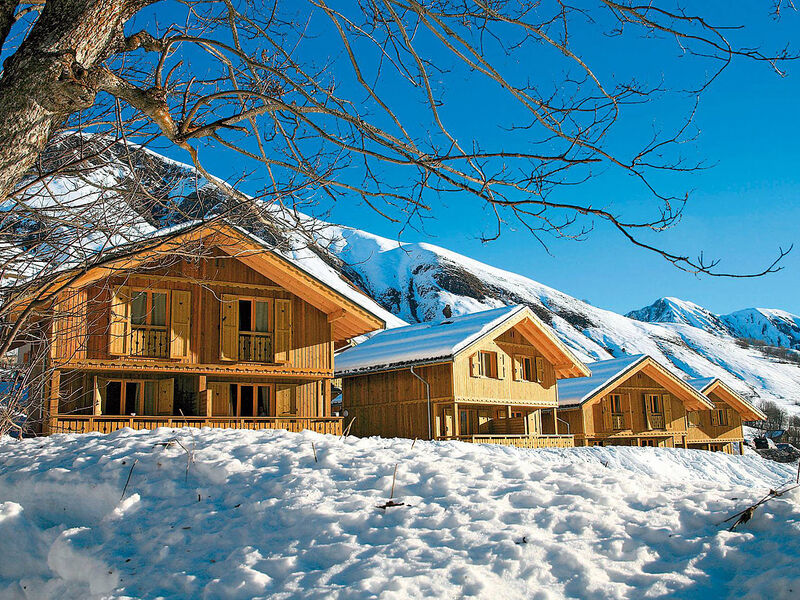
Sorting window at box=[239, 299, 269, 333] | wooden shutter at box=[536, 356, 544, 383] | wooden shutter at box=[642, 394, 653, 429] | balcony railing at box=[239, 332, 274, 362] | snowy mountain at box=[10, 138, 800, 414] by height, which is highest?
snowy mountain at box=[10, 138, 800, 414]

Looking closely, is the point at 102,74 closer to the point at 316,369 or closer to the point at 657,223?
the point at 657,223

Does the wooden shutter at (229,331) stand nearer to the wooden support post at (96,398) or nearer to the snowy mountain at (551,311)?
the wooden support post at (96,398)

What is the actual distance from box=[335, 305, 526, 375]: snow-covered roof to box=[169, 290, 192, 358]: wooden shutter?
7795mm

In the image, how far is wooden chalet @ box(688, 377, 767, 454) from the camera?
38625 millimetres

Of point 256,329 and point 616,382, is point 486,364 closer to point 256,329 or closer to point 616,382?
point 616,382

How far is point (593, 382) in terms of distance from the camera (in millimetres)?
32156

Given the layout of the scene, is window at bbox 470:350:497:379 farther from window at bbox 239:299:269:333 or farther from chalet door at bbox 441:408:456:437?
window at bbox 239:299:269:333

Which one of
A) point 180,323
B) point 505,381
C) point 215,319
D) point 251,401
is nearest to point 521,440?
point 505,381

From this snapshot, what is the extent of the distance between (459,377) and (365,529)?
18.6 metres

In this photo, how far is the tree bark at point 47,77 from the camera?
12.1ft

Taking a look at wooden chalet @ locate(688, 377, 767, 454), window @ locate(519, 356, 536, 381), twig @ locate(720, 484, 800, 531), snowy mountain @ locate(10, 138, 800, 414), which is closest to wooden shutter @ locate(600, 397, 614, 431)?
window @ locate(519, 356, 536, 381)

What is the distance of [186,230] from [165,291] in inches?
547

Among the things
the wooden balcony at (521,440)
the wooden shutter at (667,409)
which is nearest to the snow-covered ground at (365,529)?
the wooden balcony at (521,440)

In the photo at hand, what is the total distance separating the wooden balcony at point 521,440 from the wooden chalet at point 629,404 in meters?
3.60
